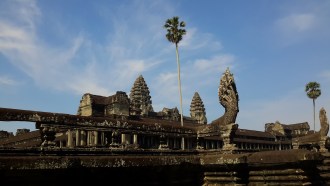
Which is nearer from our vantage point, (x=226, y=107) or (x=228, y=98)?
(x=226, y=107)

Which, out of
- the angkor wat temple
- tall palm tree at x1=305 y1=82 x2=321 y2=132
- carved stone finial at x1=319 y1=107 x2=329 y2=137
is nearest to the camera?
the angkor wat temple

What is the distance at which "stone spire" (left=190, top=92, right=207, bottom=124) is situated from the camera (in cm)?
8075

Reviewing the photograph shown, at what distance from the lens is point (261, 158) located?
19.6 feet

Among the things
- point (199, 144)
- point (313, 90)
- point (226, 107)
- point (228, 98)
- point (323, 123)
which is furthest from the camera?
point (313, 90)

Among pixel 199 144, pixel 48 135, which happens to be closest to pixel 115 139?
pixel 48 135

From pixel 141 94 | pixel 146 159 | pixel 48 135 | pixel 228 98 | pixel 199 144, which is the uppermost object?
pixel 141 94

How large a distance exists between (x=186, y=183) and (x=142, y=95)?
7168 cm

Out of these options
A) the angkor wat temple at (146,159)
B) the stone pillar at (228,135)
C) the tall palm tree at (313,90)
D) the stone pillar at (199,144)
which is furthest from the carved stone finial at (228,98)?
the tall palm tree at (313,90)

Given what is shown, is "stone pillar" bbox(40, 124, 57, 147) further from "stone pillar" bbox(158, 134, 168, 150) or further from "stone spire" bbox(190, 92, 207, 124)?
"stone spire" bbox(190, 92, 207, 124)

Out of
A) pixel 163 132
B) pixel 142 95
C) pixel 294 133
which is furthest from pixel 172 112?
pixel 163 132

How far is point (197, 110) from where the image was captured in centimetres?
8200

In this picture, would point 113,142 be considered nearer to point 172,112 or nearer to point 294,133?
point 172,112

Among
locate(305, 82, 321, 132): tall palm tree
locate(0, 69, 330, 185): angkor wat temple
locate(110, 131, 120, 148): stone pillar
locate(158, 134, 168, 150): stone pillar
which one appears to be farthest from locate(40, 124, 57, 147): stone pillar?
locate(305, 82, 321, 132): tall palm tree

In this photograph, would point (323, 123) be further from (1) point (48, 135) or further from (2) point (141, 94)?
(2) point (141, 94)
